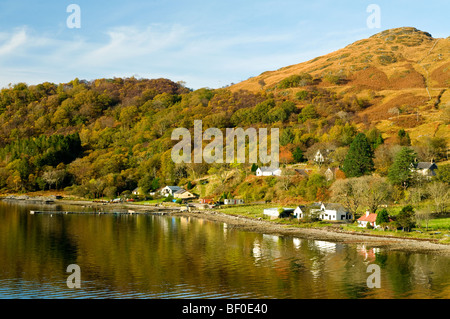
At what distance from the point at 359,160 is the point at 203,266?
47.8 metres

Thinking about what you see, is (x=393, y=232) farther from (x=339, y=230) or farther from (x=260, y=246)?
(x=260, y=246)

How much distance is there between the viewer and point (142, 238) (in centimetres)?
5156

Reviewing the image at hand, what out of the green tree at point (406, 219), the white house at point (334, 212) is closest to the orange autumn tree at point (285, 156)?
the white house at point (334, 212)

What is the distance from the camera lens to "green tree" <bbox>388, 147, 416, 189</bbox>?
6562 cm

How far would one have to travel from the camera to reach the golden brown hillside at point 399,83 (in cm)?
10775

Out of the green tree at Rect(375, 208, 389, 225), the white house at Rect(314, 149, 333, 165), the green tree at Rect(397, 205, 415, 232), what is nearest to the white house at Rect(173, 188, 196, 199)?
the white house at Rect(314, 149, 333, 165)

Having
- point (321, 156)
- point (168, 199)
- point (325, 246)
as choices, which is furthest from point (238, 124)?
point (325, 246)

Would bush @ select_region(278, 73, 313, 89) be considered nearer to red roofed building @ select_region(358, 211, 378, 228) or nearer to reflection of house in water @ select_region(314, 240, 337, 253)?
red roofed building @ select_region(358, 211, 378, 228)

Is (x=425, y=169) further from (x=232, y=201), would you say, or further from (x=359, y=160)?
(x=232, y=201)

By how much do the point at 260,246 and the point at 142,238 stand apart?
15.5 m

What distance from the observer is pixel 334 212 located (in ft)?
193

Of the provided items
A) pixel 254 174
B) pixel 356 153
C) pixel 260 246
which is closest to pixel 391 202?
pixel 356 153

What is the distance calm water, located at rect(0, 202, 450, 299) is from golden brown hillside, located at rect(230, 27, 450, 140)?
212 ft

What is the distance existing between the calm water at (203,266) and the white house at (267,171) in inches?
1410
